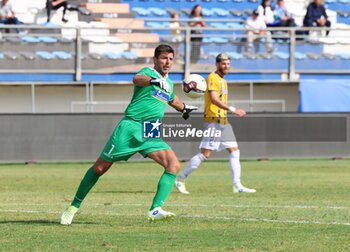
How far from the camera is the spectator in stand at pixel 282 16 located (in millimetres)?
32188

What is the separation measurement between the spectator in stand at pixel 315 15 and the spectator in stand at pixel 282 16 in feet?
1.62

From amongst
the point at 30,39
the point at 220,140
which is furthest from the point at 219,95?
the point at 30,39

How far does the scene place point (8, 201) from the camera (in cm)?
1608

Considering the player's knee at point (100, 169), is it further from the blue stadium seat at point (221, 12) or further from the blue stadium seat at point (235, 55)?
the blue stadium seat at point (221, 12)

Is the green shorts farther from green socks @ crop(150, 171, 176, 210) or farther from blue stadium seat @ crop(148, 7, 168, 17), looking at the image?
blue stadium seat @ crop(148, 7, 168, 17)

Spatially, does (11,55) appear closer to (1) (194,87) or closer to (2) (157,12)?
(2) (157,12)

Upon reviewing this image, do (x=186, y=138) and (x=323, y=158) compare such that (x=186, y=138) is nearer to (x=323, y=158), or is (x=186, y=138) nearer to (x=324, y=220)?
(x=323, y=158)

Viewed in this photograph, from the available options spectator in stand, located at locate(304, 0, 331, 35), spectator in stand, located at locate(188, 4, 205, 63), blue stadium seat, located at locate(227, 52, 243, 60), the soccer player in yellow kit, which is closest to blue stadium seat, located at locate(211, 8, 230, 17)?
spectator in stand, located at locate(188, 4, 205, 63)

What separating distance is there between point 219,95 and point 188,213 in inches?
183

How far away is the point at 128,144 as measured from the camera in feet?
40.2

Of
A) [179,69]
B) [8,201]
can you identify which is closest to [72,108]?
[179,69]

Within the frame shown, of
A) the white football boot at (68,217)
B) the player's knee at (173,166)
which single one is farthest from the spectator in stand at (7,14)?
the player's knee at (173,166)

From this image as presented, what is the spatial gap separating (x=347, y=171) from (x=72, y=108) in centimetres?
864

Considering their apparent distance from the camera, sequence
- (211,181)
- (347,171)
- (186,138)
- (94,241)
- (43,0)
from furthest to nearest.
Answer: (43,0)
(186,138)
(347,171)
(211,181)
(94,241)
